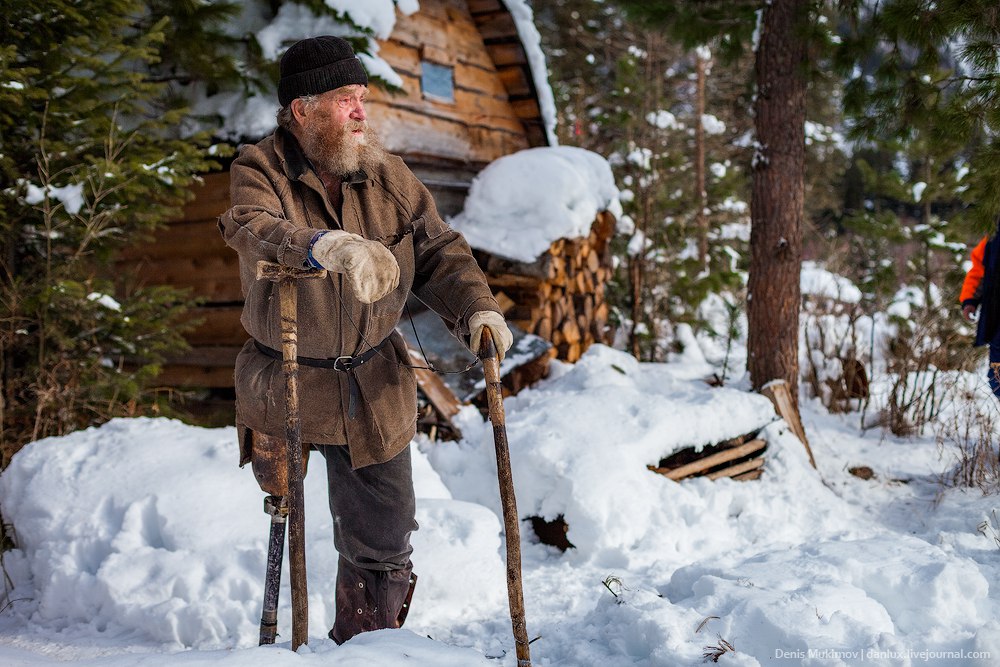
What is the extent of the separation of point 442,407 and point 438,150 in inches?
116

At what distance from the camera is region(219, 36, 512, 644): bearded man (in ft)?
7.59

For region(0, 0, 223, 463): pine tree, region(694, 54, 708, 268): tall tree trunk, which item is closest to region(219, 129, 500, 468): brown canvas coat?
region(0, 0, 223, 463): pine tree

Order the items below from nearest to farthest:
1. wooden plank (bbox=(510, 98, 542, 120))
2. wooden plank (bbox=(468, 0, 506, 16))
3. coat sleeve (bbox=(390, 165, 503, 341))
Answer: coat sleeve (bbox=(390, 165, 503, 341))
wooden plank (bbox=(468, 0, 506, 16))
wooden plank (bbox=(510, 98, 542, 120))

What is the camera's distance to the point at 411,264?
246cm

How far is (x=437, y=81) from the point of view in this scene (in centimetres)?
712

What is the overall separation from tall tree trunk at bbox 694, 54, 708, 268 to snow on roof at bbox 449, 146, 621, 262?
4.09m

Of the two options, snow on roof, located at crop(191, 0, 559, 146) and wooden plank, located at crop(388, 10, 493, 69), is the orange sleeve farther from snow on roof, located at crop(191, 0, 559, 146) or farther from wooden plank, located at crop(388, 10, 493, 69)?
wooden plank, located at crop(388, 10, 493, 69)

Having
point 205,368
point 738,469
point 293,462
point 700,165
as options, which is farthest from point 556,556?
point 700,165

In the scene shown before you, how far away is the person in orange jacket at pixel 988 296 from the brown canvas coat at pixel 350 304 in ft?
11.6

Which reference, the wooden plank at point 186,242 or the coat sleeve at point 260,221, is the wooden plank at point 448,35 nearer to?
the wooden plank at point 186,242

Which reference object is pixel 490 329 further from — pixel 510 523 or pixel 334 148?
pixel 334 148

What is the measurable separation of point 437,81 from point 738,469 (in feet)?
14.8

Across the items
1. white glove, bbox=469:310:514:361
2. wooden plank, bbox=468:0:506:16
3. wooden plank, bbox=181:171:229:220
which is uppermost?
wooden plank, bbox=468:0:506:16

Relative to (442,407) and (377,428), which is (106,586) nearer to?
(377,428)
